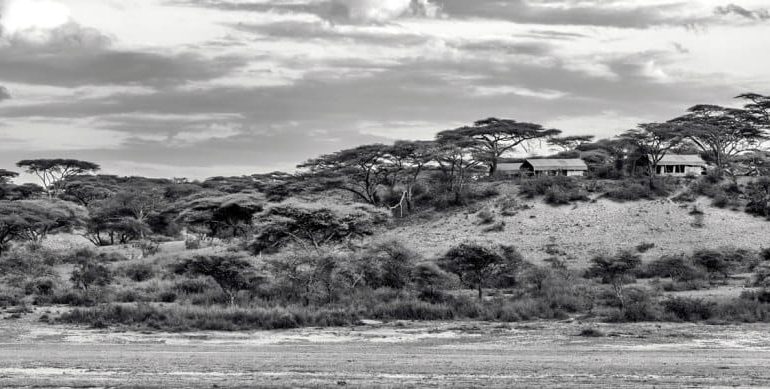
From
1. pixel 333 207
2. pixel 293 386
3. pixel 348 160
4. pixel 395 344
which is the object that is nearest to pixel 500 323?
pixel 395 344

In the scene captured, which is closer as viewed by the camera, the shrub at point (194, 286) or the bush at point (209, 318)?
the bush at point (209, 318)

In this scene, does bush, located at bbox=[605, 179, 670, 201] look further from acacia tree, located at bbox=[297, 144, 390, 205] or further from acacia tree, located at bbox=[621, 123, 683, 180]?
acacia tree, located at bbox=[297, 144, 390, 205]

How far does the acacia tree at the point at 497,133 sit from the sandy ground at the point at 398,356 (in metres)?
38.5

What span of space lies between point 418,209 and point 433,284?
2697 cm

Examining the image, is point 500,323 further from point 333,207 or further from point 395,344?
point 333,207

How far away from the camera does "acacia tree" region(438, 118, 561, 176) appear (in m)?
63.5

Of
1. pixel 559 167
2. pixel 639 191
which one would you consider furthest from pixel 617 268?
pixel 559 167

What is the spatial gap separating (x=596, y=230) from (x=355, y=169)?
58.6 feet

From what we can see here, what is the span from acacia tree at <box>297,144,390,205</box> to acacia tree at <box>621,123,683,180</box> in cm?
1747

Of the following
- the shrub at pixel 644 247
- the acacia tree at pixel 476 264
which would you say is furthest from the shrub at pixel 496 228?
the acacia tree at pixel 476 264

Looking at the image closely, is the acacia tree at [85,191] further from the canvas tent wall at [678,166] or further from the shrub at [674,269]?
the shrub at [674,269]

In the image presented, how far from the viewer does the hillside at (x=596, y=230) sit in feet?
155

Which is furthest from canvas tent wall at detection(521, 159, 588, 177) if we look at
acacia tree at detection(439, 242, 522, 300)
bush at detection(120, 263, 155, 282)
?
bush at detection(120, 263, 155, 282)

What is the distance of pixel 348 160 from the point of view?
5884 centimetres
